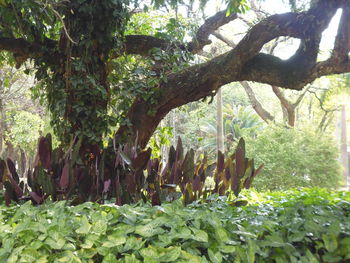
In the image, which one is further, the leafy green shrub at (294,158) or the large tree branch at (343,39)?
the leafy green shrub at (294,158)

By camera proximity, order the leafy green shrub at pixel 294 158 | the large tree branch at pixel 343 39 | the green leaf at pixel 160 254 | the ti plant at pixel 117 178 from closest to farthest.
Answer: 1. the green leaf at pixel 160 254
2. the ti plant at pixel 117 178
3. the large tree branch at pixel 343 39
4. the leafy green shrub at pixel 294 158

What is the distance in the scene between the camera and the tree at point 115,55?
4.13 m

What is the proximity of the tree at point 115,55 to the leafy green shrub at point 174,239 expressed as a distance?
8.09 ft

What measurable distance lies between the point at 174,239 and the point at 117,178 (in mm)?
1258

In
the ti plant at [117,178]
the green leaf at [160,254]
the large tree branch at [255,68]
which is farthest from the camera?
the large tree branch at [255,68]

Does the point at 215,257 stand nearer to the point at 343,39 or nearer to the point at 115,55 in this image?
the point at 343,39

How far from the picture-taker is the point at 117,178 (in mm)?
3049

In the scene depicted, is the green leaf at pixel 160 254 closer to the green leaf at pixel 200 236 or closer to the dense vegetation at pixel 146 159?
the dense vegetation at pixel 146 159

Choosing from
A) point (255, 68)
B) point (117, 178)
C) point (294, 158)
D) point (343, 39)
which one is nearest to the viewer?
point (117, 178)

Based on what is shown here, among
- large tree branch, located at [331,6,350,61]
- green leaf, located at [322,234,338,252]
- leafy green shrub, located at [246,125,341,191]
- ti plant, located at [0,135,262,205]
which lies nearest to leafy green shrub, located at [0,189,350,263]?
green leaf, located at [322,234,338,252]

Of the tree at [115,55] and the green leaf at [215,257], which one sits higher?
the tree at [115,55]

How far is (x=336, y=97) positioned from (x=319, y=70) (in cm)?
1286

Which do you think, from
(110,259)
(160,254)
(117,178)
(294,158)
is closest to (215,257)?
(160,254)

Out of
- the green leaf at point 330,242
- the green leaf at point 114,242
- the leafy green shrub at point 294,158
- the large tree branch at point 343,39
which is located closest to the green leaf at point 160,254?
the green leaf at point 114,242
